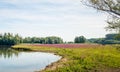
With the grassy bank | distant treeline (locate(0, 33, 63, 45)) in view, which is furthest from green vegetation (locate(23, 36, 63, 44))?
the grassy bank

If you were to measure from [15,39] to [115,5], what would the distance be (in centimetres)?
13101

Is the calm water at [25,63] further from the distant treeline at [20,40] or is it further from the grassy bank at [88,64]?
the distant treeline at [20,40]

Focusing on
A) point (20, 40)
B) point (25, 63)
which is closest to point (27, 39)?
point (20, 40)

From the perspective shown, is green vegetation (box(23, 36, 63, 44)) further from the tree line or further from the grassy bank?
the grassy bank

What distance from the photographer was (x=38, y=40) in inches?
6767

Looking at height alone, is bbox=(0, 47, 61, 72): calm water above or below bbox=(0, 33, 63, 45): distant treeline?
below

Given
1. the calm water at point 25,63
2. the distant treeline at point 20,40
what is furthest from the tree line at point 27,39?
the calm water at point 25,63

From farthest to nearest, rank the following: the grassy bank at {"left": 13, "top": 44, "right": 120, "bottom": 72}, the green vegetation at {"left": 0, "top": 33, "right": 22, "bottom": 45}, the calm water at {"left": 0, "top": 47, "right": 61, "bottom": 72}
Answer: the green vegetation at {"left": 0, "top": 33, "right": 22, "bottom": 45}, the calm water at {"left": 0, "top": 47, "right": 61, "bottom": 72}, the grassy bank at {"left": 13, "top": 44, "right": 120, "bottom": 72}

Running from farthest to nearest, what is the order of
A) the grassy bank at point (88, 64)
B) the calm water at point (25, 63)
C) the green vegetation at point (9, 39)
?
the green vegetation at point (9, 39) → the calm water at point (25, 63) → the grassy bank at point (88, 64)

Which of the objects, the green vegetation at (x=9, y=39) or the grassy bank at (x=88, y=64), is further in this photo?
the green vegetation at (x=9, y=39)

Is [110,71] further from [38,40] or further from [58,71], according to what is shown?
[38,40]

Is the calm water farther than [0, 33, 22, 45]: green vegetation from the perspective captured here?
No

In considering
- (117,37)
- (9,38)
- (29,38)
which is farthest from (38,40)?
(117,37)

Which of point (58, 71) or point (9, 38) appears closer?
point (58, 71)
